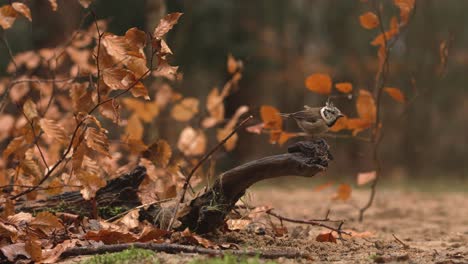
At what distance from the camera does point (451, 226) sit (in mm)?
5086

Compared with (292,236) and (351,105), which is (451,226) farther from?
(351,105)

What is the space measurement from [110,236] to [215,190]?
1.91 feet

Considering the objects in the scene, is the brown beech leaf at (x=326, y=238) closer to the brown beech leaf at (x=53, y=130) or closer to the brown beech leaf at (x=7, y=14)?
Answer: the brown beech leaf at (x=53, y=130)

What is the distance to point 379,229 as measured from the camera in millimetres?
4840

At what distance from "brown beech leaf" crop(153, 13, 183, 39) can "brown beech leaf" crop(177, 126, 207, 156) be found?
1842 mm

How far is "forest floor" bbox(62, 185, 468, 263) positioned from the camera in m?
3.21

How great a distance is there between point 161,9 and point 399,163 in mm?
8249

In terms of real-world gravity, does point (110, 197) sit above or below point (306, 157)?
below

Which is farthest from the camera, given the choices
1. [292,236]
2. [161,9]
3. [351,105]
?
[351,105]

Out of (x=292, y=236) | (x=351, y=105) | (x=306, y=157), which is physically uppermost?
(x=306, y=157)

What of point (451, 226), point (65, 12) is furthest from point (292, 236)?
point (65, 12)

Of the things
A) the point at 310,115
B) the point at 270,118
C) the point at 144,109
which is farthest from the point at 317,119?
the point at 144,109

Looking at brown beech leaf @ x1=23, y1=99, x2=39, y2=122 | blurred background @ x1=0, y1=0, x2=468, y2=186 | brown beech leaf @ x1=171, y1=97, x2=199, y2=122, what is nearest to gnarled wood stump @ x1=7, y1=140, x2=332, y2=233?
brown beech leaf @ x1=23, y1=99, x2=39, y2=122

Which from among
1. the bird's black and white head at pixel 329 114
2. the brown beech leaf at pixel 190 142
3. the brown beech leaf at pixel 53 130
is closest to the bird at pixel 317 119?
the bird's black and white head at pixel 329 114
